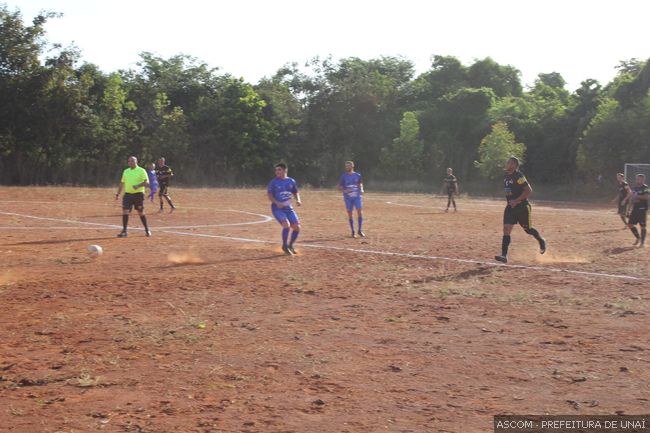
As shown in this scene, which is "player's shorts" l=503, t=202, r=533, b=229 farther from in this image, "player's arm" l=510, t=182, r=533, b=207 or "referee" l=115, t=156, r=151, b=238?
"referee" l=115, t=156, r=151, b=238

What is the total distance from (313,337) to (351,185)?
11.1 metres

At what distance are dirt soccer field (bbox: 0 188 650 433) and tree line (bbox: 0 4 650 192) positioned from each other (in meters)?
29.7

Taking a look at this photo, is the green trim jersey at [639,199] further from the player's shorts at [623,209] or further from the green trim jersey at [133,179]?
the green trim jersey at [133,179]

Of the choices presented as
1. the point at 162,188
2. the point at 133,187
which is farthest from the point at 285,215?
the point at 162,188

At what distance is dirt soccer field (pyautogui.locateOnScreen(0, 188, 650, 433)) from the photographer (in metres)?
5.35

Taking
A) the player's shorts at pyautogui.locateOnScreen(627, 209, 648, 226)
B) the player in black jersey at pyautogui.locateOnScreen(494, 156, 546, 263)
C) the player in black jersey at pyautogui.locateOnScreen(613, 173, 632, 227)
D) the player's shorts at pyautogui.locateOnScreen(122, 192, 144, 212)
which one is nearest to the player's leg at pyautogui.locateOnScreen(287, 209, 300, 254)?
the player in black jersey at pyautogui.locateOnScreen(494, 156, 546, 263)

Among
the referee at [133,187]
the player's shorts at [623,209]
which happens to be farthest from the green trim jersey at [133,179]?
the player's shorts at [623,209]

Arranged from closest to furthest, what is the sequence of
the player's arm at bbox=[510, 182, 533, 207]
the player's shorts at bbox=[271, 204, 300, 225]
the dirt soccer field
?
the dirt soccer field
the player's arm at bbox=[510, 182, 533, 207]
the player's shorts at bbox=[271, 204, 300, 225]

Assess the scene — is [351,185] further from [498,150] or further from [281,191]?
[498,150]

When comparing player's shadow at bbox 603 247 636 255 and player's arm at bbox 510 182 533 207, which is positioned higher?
player's arm at bbox 510 182 533 207

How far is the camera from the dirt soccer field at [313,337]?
211 inches

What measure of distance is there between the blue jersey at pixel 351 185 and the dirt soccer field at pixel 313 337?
3.05 metres

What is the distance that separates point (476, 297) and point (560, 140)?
152ft

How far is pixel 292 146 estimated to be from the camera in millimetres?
57125
